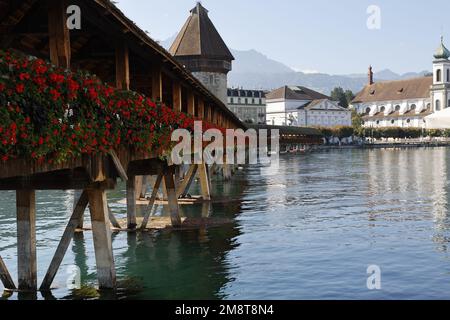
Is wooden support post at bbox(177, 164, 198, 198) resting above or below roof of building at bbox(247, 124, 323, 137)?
below

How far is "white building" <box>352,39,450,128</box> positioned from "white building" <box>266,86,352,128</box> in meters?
15.2

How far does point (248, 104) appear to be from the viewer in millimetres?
165250

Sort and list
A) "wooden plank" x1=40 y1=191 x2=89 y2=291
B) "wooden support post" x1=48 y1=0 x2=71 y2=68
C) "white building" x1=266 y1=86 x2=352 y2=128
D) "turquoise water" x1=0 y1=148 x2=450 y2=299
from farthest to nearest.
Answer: "white building" x1=266 y1=86 x2=352 y2=128 < "turquoise water" x1=0 y1=148 x2=450 y2=299 < "wooden plank" x1=40 y1=191 x2=89 y2=291 < "wooden support post" x1=48 y1=0 x2=71 y2=68

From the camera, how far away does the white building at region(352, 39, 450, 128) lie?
16912 cm

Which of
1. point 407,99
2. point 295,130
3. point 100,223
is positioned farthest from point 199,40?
point 407,99

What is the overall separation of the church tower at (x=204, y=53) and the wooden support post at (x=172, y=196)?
39.8 m

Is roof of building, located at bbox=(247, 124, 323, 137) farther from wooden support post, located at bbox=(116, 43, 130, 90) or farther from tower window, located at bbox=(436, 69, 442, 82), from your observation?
wooden support post, located at bbox=(116, 43, 130, 90)

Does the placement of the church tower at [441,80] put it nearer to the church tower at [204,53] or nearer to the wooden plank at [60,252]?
the church tower at [204,53]

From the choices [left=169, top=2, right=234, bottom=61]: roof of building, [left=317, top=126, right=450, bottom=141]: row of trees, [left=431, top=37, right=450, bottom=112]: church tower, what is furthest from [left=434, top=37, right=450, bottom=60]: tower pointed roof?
[left=169, top=2, right=234, bottom=61]: roof of building

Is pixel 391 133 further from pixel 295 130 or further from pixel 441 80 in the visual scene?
pixel 295 130

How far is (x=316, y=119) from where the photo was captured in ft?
538
